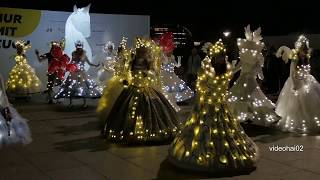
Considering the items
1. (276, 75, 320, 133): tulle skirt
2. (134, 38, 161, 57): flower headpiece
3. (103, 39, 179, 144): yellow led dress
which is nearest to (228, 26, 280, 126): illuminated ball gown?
(276, 75, 320, 133): tulle skirt

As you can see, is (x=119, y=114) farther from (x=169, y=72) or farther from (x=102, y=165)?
(x=169, y=72)

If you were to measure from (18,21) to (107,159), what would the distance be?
10.9 metres

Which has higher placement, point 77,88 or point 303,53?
point 303,53

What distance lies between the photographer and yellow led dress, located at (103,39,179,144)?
8641 millimetres

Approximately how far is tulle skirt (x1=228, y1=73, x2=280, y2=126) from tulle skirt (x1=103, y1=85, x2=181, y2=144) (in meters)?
1.81

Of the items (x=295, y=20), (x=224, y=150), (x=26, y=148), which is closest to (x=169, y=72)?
(x=26, y=148)

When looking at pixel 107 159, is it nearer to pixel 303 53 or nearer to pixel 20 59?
pixel 303 53

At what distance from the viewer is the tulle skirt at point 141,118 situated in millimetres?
8625

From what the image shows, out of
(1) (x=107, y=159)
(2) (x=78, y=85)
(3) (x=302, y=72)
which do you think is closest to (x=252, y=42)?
(3) (x=302, y=72)

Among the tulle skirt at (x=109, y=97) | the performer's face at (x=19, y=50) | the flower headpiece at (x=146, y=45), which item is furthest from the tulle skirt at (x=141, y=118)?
the performer's face at (x=19, y=50)

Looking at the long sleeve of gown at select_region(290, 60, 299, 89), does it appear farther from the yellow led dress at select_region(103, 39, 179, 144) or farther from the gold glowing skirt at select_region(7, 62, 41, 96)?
the gold glowing skirt at select_region(7, 62, 41, 96)

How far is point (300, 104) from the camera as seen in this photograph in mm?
10078

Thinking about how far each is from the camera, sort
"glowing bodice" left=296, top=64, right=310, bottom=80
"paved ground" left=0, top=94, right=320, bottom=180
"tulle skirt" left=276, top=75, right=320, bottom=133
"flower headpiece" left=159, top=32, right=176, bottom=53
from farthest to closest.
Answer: "flower headpiece" left=159, top=32, right=176, bottom=53 → "glowing bodice" left=296, top=64, right=310, bottom=80 → "tulle skirt" left=276, top=75, right=320, bottom=133 → "paved ground" left=0, top=94, right=320, bottom=180

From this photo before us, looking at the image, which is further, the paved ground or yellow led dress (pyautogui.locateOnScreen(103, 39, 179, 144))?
yellow led dress (pyautogui.locateOnScreen(103, 39, 179, 144))
